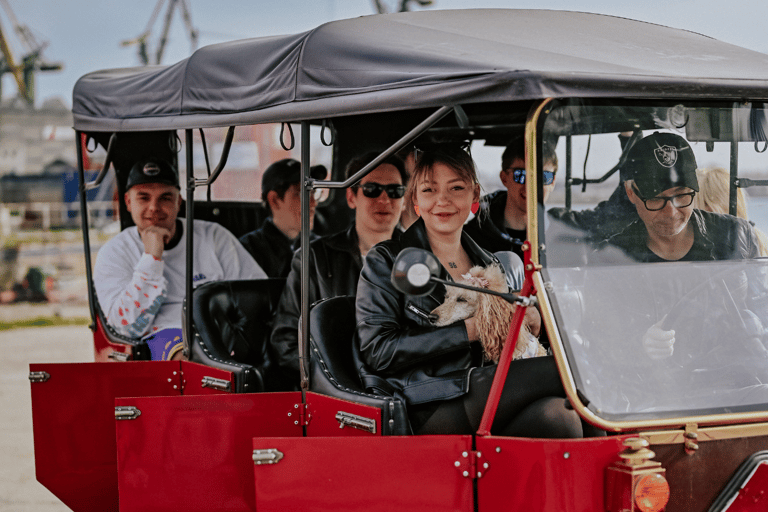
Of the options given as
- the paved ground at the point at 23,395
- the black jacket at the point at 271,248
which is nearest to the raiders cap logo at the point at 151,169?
the black jacket at the point at 271,248

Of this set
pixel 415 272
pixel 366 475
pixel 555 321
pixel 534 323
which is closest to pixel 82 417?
pixel 366 475

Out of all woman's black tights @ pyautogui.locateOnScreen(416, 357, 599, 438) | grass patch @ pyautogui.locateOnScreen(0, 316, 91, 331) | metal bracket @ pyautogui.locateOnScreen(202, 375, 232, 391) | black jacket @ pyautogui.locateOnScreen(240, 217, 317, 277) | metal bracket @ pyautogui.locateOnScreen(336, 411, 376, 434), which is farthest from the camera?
grass patch @ pyautogui.locateOnScreen(0, 316, 91, 331)

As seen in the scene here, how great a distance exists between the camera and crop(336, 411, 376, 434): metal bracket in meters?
2.71

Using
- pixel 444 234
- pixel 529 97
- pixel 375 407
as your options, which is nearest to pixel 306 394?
pixel 375 407

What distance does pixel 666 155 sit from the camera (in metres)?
2.53

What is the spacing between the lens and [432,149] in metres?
3.02

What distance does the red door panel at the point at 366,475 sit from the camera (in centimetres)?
237

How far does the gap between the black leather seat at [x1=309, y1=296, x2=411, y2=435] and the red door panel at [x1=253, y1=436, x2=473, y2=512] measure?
0.85 ft

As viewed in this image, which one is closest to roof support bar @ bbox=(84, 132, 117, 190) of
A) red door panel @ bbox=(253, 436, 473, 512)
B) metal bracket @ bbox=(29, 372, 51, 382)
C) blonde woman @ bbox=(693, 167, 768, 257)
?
metal bracket @ bbox=(29, 372, 51, 382)

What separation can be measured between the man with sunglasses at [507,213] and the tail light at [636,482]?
1233mm

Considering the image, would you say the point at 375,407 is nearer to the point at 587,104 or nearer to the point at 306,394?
the point at 306,394

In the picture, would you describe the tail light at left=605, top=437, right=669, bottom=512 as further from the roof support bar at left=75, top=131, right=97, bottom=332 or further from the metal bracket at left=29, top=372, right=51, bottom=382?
the roof support bar at left=75, top=131, right=97, bottom=332

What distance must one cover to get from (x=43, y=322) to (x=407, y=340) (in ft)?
41.7

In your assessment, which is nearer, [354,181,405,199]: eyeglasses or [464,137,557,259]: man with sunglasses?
[464,137,557,259]: man with sunglasses
